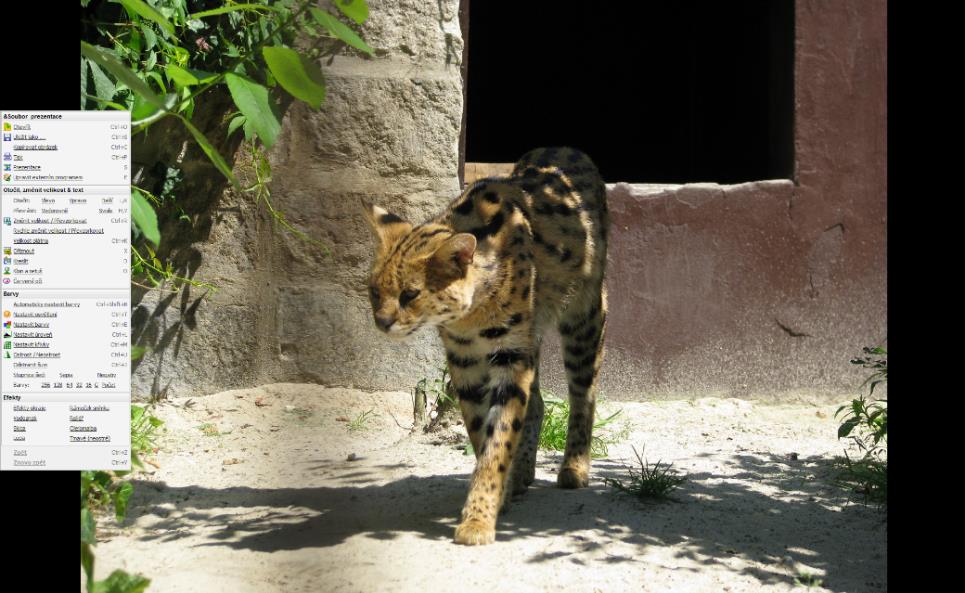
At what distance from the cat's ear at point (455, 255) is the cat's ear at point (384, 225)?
0.26m

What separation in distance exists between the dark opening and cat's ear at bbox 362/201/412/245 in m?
6.72

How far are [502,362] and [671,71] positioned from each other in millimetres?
8017

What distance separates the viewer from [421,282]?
3.72 m

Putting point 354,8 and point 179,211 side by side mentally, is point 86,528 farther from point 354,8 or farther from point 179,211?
point 179,211

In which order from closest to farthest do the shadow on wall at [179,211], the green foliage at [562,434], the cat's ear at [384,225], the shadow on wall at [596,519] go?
the shadow on wall at [596,519] < the cat's ear at [384,225] < the shadow on wall at [179,211] < the green foliage at [562,434]

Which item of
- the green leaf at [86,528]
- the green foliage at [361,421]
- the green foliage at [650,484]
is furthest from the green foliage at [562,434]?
the green leaf at [86,528]

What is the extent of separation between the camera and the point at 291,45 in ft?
15.5

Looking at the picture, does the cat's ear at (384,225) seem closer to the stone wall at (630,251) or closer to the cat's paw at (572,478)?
the stone wall at (630,251)

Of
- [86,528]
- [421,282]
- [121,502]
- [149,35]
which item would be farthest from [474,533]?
[149,35]

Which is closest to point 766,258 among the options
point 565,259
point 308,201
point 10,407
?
point 565,259

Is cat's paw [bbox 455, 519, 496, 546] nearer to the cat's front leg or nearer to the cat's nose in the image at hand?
the cat's front leg

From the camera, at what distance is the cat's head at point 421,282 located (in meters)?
3.71

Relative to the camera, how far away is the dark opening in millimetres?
10930

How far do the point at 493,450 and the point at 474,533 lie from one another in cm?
36
